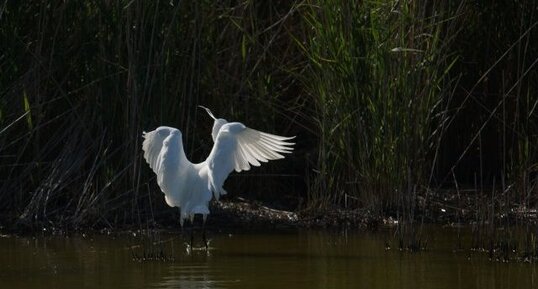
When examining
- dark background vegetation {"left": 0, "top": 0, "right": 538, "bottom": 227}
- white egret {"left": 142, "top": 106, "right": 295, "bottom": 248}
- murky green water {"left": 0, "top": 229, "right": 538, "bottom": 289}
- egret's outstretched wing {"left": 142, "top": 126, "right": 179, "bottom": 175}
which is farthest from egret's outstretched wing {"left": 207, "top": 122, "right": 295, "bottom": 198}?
dark background vegetation {"left": 0, "top": 0, "right": 538, "bottom": 227}

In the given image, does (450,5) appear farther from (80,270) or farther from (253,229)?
(80,270)

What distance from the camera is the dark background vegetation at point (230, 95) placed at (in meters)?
9.23

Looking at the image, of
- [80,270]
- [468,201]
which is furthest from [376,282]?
[468,201]

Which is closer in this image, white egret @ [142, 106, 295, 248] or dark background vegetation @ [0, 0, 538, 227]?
white egret @ [142, 106, 295, 248]

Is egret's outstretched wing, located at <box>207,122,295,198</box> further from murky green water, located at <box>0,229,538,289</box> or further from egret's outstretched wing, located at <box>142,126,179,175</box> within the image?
murky green water, located at <box>0,229,538,289</box>

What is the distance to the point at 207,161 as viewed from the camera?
8.77 meters

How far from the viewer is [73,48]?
32.0 ft

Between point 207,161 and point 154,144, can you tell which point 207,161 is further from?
point 154,144

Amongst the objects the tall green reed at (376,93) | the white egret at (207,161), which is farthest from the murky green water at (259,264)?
the tall green reed at (376,93)

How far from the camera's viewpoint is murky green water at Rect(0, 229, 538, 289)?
7.32m

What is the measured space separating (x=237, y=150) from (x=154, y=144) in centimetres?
57

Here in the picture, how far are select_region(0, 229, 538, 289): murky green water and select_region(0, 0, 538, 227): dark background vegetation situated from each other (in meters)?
0.44

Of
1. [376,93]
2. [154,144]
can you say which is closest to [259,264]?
[154,144]

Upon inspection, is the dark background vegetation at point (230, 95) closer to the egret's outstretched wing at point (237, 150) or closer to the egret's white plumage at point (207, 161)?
the egret's white plumage at point (207, 161)
